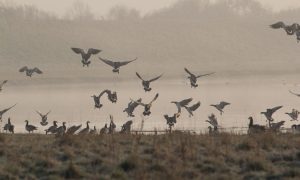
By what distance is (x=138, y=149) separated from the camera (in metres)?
19.1

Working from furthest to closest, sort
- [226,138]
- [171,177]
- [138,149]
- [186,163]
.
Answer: [226,138], [138,149], [186,163], [171,177]

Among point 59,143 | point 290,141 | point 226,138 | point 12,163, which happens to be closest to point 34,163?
point 12,163

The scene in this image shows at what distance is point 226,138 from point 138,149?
259 cm

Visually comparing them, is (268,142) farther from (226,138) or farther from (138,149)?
(138,149)

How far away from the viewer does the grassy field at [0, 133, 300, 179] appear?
1683cm

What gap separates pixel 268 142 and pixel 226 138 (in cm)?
113

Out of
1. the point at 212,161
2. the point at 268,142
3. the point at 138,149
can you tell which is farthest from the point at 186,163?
the point at 268,142

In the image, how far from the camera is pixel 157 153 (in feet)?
59.9

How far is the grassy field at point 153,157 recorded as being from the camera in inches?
663

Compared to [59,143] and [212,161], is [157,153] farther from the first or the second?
[59,143]

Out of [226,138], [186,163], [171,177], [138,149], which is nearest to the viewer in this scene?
[171,177]

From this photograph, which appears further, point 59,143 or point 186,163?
point 59,143

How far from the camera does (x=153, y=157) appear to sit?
18125mm

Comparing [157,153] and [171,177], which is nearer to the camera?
[171,177]
